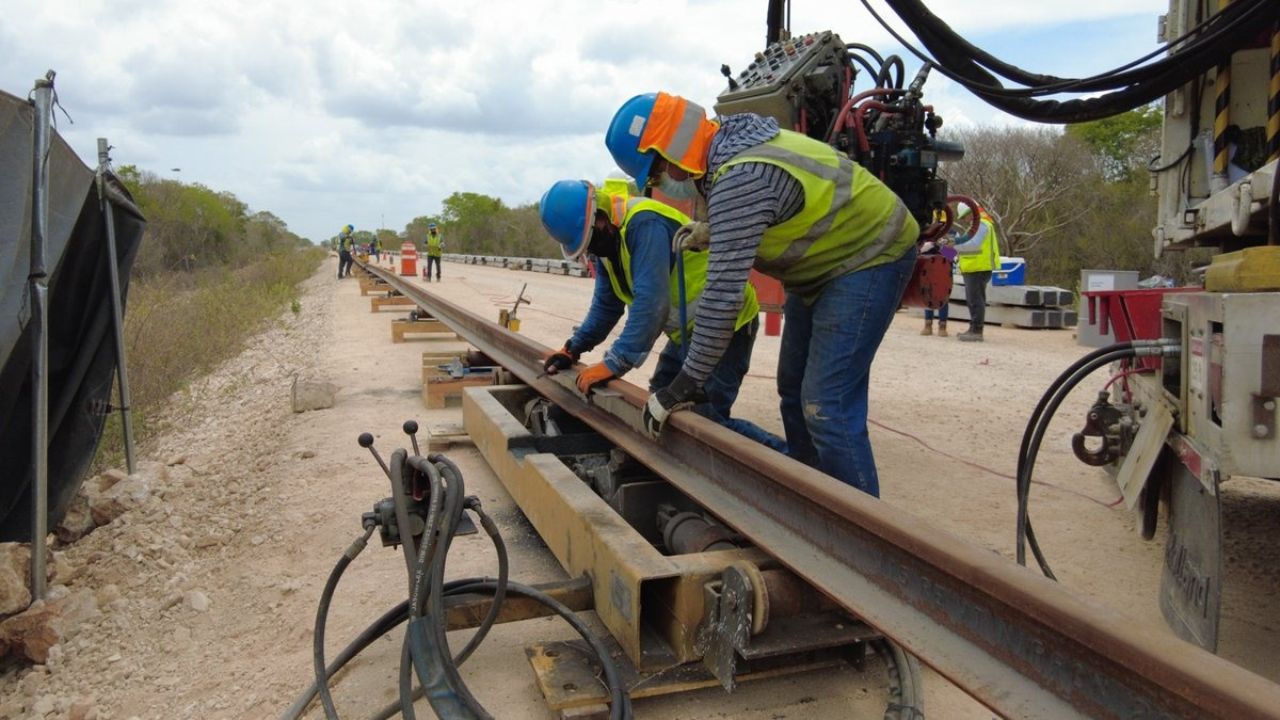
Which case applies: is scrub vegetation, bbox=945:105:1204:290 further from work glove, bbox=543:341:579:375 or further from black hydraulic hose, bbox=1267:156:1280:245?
black hydraulic hose, bbox=1267:156:1280:245

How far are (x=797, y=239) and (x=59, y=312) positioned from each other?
389 centimetres

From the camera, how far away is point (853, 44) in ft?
16.7

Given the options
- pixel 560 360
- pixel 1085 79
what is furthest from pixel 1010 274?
pixel 560 360

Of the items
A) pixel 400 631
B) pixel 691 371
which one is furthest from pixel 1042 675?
pixel 400 631

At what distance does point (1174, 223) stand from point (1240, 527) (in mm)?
1499

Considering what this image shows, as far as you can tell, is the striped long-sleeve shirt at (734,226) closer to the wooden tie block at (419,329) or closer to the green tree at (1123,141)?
the wooden tie block at (419,329)

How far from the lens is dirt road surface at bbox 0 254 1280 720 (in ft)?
9.34

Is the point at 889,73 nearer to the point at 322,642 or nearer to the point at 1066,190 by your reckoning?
the point at 322,642

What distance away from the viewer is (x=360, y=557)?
387cm

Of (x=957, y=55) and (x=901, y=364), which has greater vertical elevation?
(x=957, y=55)

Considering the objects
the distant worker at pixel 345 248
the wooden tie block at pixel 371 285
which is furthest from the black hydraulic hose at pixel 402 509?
the distant worker at pixel 345 248

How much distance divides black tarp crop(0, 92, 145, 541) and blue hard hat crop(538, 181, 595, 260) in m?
2.25

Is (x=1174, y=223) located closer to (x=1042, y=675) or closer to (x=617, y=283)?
(x=617, y=283)

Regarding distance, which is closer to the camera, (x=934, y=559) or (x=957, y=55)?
(x=934, y=559)
